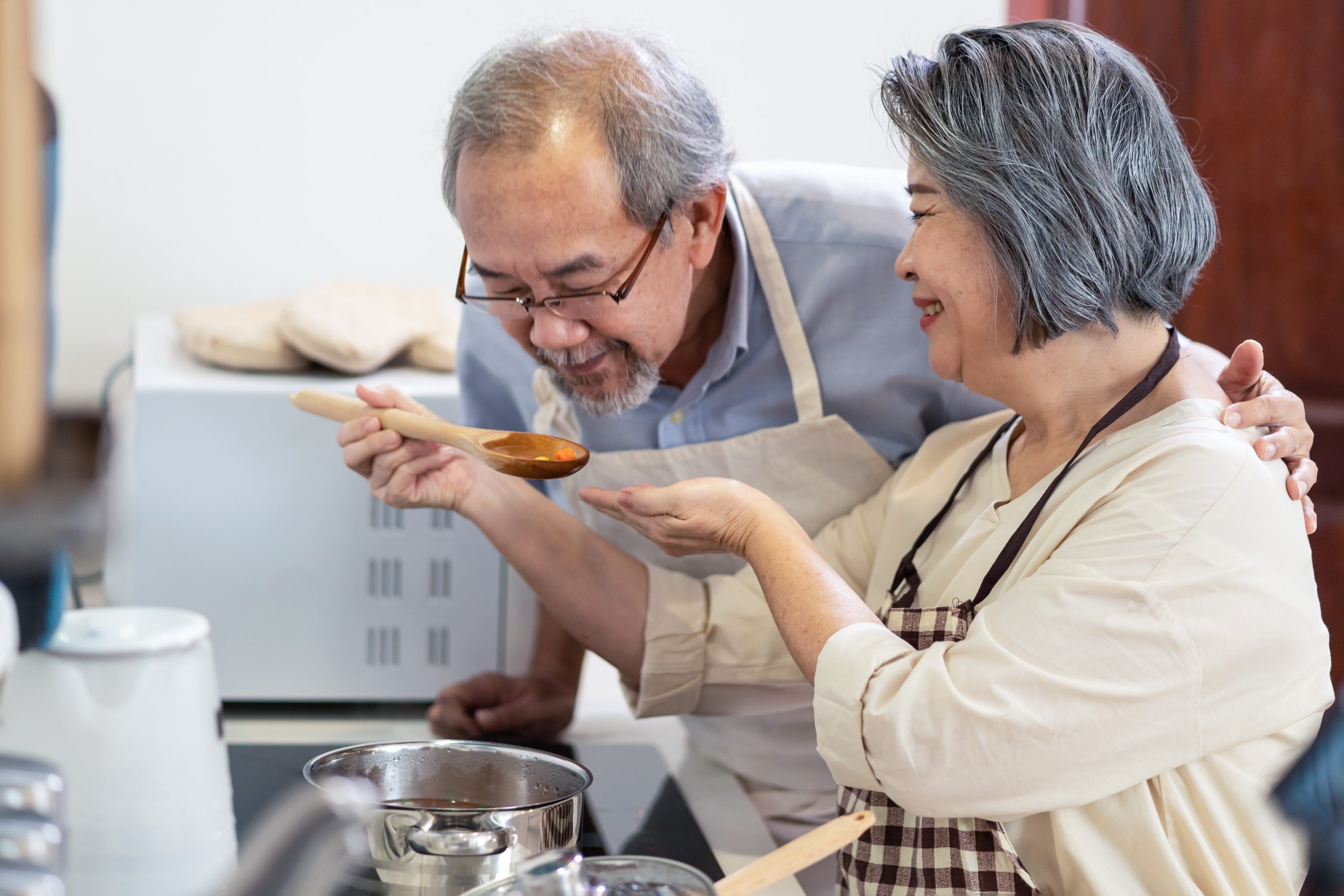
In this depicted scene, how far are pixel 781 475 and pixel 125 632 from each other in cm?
78

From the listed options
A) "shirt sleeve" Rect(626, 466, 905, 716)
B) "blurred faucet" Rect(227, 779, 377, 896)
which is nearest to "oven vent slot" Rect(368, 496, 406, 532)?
"shirt sleeve" Rect(626, 466, 905, 716)

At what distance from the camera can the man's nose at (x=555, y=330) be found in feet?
3.76

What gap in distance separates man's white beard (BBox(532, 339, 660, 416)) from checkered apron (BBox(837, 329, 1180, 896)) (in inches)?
14.5

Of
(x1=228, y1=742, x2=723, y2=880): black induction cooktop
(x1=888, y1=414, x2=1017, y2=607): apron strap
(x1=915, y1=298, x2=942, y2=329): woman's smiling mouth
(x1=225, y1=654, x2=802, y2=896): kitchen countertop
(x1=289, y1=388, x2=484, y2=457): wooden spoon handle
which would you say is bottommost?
(x1=225, y1=654, x2=802, y2=896): kitchen countertop

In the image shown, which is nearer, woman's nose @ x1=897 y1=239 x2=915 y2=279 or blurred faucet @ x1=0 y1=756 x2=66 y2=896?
blurred faucet @ x1=0 y1=756 x2=66 y2=896

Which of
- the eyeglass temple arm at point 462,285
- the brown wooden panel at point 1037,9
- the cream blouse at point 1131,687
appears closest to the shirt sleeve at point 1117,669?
the cream blouse at point 1131,687

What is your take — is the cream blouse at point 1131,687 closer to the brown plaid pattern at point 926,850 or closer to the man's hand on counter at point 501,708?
the brown plaid pattern at point 926,850

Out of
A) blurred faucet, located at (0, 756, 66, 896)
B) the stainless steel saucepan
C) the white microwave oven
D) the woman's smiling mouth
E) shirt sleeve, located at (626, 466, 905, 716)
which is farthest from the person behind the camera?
the white microwave oven

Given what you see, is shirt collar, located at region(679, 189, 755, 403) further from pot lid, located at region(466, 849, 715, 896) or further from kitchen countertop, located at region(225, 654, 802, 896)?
pot lid, located at region(466, 849, 715, 896)

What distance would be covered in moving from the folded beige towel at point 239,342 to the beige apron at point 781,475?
35cm

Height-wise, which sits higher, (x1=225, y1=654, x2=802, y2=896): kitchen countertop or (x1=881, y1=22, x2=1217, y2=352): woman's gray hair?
(x1=881, y1=22, x2=1217, y2=352): woman's gray hair

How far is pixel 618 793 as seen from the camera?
1.21 m

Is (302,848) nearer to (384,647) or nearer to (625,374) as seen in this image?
(625,374)

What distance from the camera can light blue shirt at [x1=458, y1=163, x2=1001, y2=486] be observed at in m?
1.28
